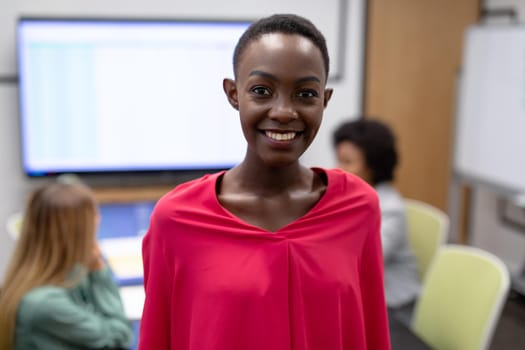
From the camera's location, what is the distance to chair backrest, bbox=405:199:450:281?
8.75 ft

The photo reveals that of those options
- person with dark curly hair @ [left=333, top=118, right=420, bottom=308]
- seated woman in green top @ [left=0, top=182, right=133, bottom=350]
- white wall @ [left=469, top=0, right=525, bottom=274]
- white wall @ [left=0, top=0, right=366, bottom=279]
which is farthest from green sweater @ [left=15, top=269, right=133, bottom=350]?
white wall @ [left=469, top=0, right=525, bottom=274]

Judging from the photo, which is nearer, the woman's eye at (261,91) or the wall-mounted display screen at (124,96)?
the woman's eye at (261,91)

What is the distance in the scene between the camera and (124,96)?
3607mm

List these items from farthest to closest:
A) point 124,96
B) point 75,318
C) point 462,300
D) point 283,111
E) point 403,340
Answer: point 124,96 < point 462,300 < point 75,318 < point 403,340 < point 283,111

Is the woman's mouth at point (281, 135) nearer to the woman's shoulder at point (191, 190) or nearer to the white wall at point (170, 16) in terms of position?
the woman's shoulder at point (191, 190)

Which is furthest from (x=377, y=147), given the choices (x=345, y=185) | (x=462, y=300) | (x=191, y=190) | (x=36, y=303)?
(x=191, y=190)

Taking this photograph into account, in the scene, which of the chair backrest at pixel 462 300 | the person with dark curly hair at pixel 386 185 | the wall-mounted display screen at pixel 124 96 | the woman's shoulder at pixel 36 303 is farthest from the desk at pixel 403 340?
the wall-mounted display screen at pixel 124 96

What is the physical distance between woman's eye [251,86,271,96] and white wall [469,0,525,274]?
3377 millimetres

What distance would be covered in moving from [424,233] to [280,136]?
6.49 ft

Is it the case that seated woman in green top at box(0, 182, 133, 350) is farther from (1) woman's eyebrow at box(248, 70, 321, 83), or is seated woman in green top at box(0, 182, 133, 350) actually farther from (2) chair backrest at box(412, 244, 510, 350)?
(1) woman's eyebrow at box(248, 70, 321, 83)

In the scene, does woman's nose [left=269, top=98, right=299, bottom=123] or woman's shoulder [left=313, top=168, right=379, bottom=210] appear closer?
woman's nose [left=269, top=98, right=299, bottom=123]

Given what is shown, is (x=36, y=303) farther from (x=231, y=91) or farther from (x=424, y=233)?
(x=424, y=233)

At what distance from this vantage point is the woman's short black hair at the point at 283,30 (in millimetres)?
925

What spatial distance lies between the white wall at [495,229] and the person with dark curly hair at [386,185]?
1.67m
